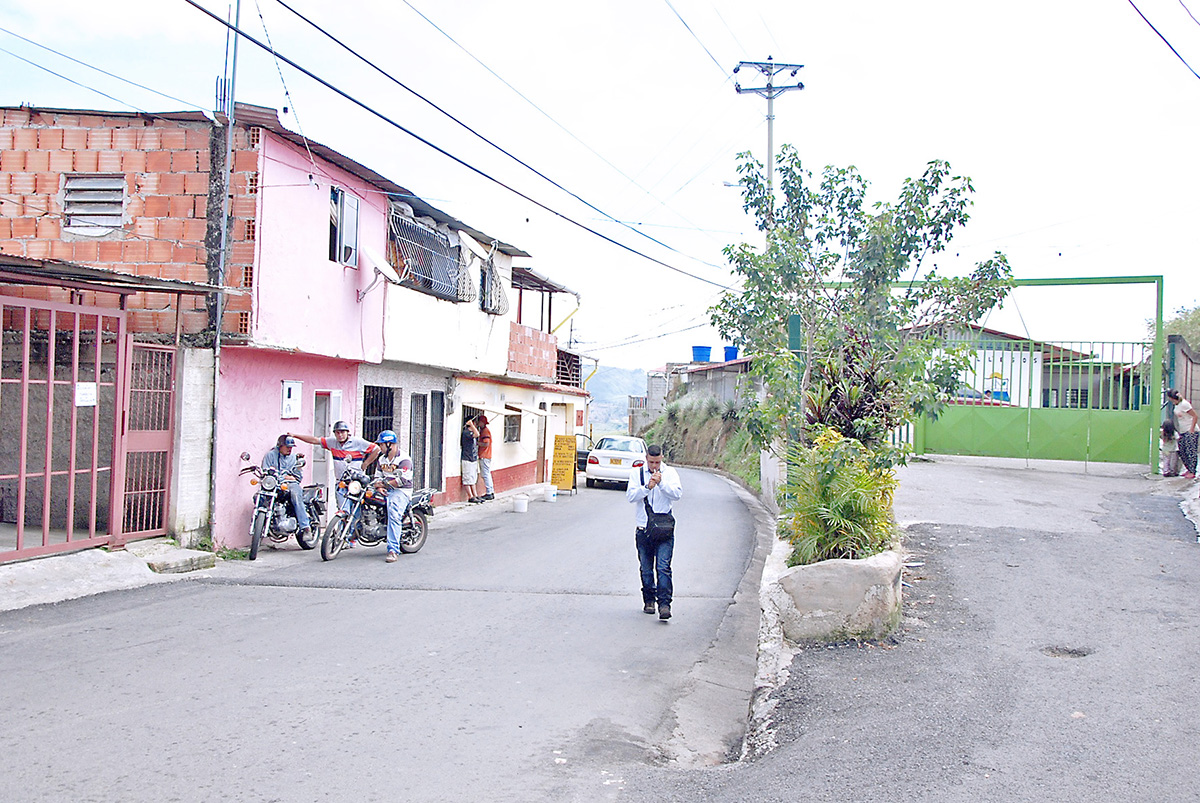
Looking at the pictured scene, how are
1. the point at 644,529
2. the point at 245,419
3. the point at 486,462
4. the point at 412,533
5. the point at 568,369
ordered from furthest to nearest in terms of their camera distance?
the point at 568,369 → the point at 486,462 → the point at 412,533 → the point at 245,419 → the point at 644,529

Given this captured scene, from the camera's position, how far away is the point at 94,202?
41.4 ft

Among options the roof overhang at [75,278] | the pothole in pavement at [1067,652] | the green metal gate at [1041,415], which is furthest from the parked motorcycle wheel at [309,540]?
the green metal gate at [1041,415]

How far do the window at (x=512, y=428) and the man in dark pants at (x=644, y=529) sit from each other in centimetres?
1785

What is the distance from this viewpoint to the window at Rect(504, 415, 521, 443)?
27117mm

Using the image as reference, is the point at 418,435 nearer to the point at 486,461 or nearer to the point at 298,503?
the point at 486,461

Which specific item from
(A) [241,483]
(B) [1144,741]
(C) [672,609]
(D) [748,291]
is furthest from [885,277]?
(A) [241,483]

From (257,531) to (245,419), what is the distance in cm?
173

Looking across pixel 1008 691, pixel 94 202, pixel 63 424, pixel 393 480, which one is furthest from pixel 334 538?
pixel 1008 691

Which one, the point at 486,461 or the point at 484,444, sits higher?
the point at 484,444

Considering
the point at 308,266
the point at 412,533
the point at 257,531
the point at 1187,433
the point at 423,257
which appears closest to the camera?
the point at 257,531

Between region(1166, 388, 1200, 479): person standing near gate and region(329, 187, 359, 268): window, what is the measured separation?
14100 mm

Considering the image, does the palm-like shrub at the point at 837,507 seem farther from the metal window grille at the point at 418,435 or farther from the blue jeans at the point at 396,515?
the metal window grille at the point at 418,435

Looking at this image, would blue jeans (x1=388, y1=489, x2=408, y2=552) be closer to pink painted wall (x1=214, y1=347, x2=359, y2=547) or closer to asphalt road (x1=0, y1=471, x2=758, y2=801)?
asphalt road (x1=0, y1=471, x2=758, y2=801)

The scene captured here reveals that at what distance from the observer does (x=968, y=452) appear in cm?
2022
